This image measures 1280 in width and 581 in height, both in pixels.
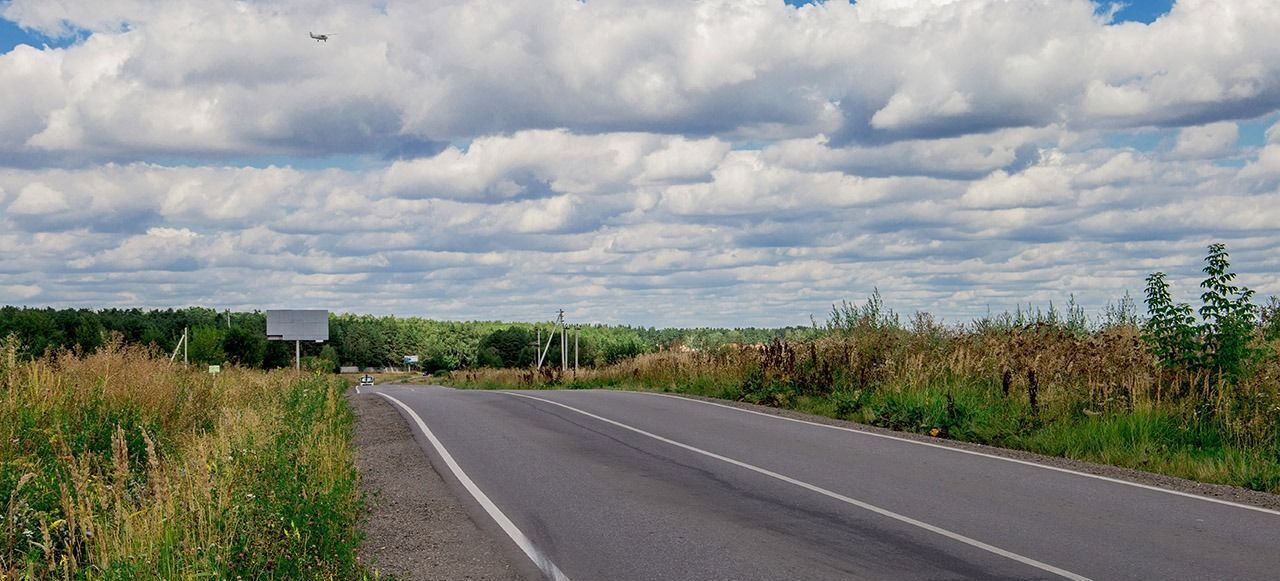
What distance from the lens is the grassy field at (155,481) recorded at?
8.43m

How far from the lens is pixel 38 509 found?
11125 millimetres

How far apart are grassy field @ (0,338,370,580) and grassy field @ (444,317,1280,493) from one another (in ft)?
34.1

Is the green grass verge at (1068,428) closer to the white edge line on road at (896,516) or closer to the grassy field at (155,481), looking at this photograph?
the white edge line on road at (896,516)

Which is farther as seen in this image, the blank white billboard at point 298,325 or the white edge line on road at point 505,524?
the blank white billboard at point 298,325

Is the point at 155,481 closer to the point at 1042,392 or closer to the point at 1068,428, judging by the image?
the point at 1068,428

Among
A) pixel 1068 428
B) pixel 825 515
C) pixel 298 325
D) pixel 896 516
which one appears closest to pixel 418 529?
pixel 825 515

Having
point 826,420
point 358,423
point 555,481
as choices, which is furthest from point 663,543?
point 358,423

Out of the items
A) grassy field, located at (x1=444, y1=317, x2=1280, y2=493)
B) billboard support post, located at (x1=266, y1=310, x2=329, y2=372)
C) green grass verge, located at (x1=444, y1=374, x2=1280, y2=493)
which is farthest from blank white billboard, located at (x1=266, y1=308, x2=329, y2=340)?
green grass verge, located at (x1=444, y1=374, x2=1280, y2=493)

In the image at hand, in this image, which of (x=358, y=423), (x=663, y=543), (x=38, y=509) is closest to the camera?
(x=663, y=543)

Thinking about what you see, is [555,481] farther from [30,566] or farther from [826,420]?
[826,420]

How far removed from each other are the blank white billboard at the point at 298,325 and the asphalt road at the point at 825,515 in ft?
366

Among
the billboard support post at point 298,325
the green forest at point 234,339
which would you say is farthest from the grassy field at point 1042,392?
the billboard support post at point 298,325

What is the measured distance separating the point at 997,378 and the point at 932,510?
10.6 m

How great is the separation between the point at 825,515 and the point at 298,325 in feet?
395
